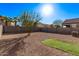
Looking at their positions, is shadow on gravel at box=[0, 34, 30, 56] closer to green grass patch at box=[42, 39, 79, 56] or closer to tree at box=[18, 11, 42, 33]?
tree at box=[18, 11, 42, 33]

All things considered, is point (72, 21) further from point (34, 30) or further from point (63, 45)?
point (34, 30)

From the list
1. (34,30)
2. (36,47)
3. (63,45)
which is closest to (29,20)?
(34,30)

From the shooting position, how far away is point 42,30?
3.58m

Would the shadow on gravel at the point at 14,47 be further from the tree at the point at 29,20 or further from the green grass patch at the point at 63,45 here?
the green grass patch at the point at 63,45

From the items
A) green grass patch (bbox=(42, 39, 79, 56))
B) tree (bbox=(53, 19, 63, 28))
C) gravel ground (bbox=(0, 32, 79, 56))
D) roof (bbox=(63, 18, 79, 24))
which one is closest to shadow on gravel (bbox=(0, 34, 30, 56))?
gravel ground (bbox=(0, 32, 79, 56))

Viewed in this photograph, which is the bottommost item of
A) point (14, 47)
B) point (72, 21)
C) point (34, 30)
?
point (14, 47)

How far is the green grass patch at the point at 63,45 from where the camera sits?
346 centimetres

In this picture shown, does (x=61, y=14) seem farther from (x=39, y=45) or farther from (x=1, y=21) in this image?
(x=1, y=21)

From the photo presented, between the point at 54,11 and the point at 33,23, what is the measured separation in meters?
0.31

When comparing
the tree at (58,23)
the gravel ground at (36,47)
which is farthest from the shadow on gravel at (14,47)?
the tree at (58,23)

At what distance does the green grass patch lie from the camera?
3.46m

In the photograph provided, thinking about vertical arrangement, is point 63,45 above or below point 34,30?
below

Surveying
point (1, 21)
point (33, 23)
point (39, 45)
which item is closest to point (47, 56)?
point (39, 45)

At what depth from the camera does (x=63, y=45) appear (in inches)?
138
